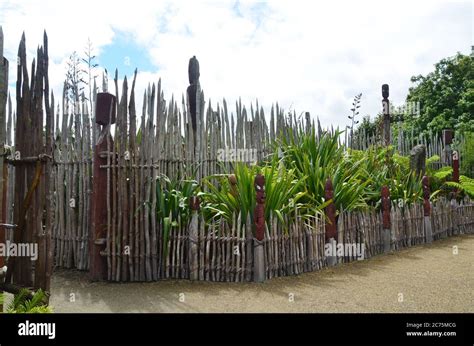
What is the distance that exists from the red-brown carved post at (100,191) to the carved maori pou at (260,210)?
1952mm

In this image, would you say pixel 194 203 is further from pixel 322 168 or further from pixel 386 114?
pixel 386 114

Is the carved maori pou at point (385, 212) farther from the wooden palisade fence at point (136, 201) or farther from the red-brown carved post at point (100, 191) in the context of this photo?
the red-brown carved post at point (100, 191)

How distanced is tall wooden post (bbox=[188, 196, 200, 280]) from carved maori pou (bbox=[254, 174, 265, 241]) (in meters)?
0.77

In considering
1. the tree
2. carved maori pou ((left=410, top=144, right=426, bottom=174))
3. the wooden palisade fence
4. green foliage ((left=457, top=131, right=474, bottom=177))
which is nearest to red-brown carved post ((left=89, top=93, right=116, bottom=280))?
the wooden palisade fence

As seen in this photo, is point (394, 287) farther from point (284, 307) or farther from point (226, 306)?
point (226, 306)

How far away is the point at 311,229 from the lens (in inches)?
247

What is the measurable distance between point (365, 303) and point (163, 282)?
8.16 feet

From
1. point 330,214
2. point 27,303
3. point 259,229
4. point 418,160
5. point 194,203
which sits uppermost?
point 418,160

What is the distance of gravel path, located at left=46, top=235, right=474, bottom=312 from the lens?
178 inches

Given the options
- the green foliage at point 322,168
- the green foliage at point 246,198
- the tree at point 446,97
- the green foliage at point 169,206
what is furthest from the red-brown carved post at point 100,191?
the tree at point 446,97

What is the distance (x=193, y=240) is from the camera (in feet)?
18.4

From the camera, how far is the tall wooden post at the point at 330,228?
6.43 m

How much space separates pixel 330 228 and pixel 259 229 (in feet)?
4.76

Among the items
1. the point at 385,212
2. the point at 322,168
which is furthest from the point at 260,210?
the point at 385,212
